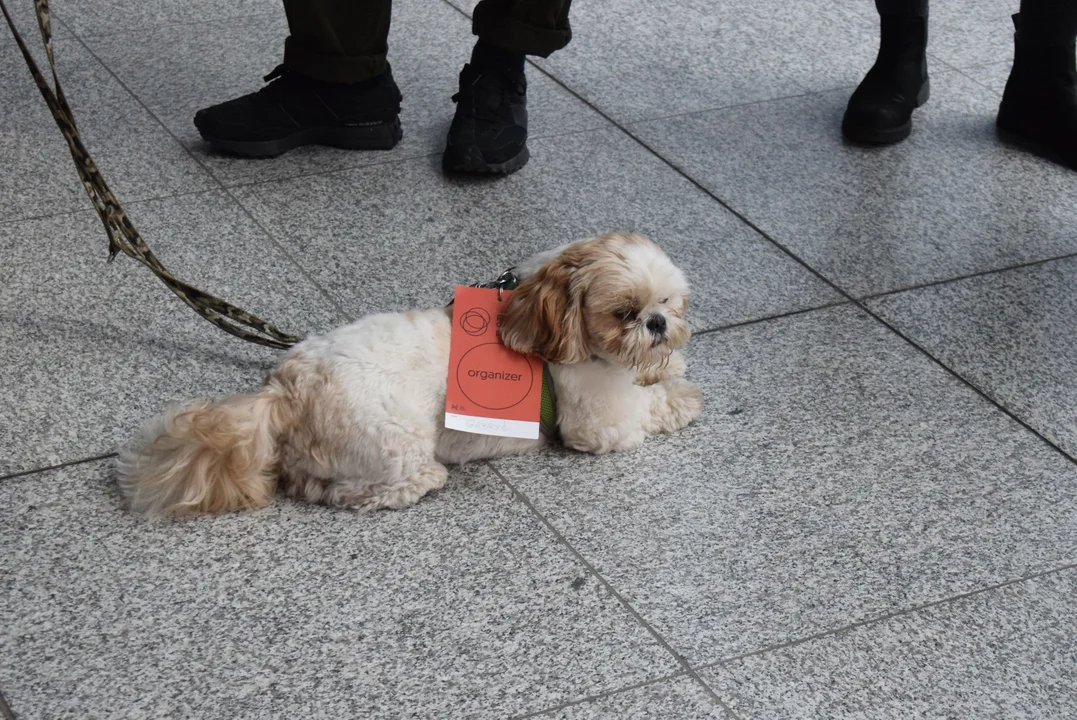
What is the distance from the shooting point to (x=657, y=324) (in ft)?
8.68

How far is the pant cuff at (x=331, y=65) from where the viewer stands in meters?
4.33

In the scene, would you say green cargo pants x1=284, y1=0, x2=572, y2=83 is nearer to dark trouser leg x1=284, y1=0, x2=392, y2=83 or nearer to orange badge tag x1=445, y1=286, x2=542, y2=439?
dark trouser leg x1=284, y1=0, x2=392, y2=83

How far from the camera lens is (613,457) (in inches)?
118

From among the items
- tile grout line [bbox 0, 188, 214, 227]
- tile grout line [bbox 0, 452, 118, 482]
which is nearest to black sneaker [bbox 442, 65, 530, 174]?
tile grout line [bbox 0, 188, 214, 227]

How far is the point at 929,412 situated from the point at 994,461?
0.85 ft

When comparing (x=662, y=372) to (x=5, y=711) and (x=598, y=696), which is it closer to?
(x=598, y=696)

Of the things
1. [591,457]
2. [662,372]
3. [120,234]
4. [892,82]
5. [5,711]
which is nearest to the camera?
[5,711]

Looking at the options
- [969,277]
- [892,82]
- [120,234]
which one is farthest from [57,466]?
[892,82]

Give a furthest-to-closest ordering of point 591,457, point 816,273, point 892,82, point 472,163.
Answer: point 892,82 < point 472,163 < point 816,273 < point 591,457

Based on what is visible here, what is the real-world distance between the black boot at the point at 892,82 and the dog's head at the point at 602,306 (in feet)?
8.14

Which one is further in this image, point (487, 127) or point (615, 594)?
point (487, 127)

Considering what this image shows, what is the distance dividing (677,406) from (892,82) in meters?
2.45

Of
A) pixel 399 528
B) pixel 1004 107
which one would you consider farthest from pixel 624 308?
pixel 1004 107

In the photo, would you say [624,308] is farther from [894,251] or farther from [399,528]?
[894,251]
